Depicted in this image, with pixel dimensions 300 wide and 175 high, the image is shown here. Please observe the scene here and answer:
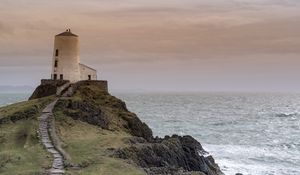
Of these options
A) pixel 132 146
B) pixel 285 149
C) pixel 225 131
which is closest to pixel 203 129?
pixel 225 131

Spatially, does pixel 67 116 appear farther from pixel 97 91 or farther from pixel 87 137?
pixel 97 91

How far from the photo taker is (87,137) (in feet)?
161

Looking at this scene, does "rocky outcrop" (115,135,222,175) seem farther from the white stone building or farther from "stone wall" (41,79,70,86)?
the white stone building

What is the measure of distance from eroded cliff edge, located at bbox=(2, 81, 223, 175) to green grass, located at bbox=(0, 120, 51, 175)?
2104 mm

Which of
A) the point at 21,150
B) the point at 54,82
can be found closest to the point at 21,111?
the point at 21,150

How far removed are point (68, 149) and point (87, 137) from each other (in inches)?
233

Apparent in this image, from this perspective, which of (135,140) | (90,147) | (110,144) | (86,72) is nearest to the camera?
(90,147)

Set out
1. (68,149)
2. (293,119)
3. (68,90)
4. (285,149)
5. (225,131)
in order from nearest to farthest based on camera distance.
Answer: (68,149) < (68,90) < (285,149) < (225,131) < (293,119)

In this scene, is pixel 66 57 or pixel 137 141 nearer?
pixel 137 141

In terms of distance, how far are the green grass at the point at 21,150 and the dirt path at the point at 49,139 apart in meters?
0.49

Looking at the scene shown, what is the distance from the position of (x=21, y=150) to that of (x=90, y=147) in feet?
18.0

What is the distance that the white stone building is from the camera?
7401 centimetres

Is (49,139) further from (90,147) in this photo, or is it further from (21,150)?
(90,147)

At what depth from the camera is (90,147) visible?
44.1 m
